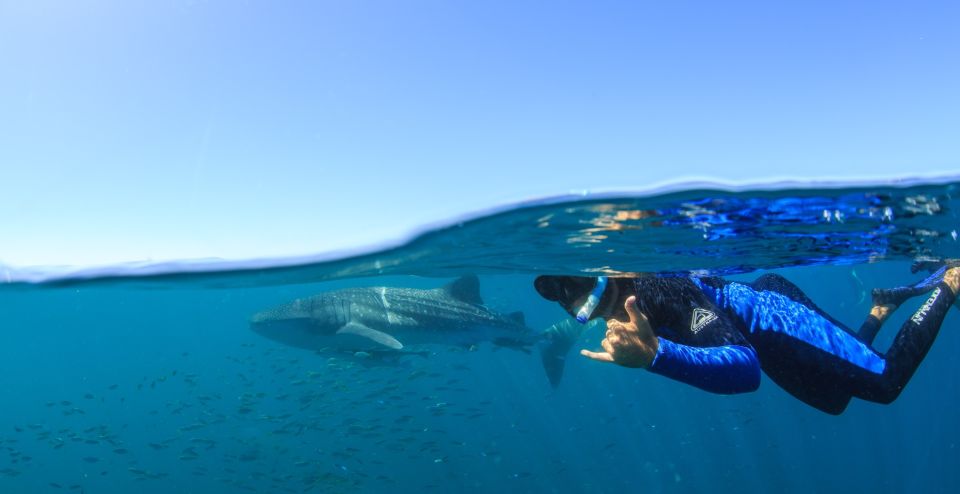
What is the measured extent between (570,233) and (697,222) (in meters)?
2.10

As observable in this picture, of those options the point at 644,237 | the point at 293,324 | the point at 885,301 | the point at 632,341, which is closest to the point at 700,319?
the point at 632,341

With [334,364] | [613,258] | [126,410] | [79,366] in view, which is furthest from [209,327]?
[613,258]

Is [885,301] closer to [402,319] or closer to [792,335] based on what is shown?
[792,335]

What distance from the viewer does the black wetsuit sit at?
5191mm

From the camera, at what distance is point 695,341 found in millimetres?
4875

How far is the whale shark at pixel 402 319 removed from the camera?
12469 mm

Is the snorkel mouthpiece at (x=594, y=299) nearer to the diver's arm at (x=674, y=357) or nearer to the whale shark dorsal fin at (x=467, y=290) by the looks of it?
the diver's arm at (x=674, y=357)

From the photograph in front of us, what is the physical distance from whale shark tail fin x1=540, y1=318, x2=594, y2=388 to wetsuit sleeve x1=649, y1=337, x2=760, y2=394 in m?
9.73

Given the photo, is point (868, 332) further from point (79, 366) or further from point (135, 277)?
point (79, 366)

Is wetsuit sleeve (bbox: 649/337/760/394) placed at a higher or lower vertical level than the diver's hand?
lower

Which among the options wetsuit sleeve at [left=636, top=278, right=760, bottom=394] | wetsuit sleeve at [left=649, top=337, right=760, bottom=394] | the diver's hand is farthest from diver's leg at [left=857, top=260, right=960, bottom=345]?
the diver's hand

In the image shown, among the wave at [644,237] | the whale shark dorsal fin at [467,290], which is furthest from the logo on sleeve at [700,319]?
the whale shark dorsal fin at [467,290]

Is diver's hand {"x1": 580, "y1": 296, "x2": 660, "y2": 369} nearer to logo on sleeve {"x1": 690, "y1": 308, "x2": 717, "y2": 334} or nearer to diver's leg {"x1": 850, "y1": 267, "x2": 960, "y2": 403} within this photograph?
logo on sleeve {"x1": 690, "y1": 308, "x2": 717, "y2": 334}

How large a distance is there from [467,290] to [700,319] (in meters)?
8.05
